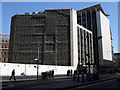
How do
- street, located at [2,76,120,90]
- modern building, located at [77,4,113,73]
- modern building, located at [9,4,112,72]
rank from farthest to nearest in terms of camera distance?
modern building, located at [77,4,113,73], modern building, located at [9,4,112,72], street, located at [2,76,120,90]

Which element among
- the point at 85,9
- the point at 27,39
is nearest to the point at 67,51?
the point at 27,39

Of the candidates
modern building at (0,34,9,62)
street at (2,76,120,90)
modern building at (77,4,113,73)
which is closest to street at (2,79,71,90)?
street at (2,76,120,90)

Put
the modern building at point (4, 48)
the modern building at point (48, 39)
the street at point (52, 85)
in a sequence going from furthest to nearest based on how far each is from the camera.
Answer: the modern building at point (4, 48) → the modern building at point (48, 39) → the street at point (52, 85)

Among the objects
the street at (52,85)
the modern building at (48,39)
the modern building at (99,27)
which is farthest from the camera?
the modern building at (99,27)

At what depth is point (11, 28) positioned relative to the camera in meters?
82.2

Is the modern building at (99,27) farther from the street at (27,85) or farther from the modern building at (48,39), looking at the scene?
the street at (27,85)

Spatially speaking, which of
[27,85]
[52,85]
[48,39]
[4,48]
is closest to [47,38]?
[48,39]

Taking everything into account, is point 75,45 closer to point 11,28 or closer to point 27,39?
point 27,39

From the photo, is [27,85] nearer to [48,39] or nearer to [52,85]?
[52,85]

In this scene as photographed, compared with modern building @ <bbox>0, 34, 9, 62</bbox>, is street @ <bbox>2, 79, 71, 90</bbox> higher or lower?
lower

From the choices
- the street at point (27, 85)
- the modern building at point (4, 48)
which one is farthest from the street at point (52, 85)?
the modern building at point (4, 48)

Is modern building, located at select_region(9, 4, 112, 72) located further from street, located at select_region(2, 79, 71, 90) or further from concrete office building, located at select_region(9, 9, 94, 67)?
street, located at select_region(2, 79, 71, 90)

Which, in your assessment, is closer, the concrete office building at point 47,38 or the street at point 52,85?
the street at point 52,85

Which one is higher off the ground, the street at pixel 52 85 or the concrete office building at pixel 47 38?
the concrete office building at pixel 47 38
